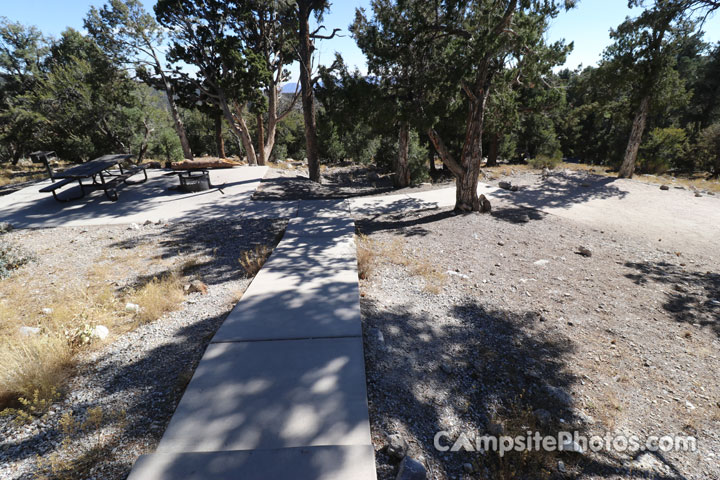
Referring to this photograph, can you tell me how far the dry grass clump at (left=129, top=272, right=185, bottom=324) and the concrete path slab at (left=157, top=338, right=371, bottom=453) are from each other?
133 cm

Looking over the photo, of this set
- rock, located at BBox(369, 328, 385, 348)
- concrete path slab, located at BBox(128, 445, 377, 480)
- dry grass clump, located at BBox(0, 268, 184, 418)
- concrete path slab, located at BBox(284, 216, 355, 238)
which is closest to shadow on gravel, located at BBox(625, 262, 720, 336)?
rock, located at BBox(369, 328, 385, 348)

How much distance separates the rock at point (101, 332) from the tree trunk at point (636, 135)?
62.6 ft

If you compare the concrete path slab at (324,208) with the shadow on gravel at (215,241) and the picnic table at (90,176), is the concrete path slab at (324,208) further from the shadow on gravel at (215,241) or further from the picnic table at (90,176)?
the picnic table at (90,176)

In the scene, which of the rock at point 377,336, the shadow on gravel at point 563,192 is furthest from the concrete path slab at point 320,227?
the shadow on gravel at point 563,192

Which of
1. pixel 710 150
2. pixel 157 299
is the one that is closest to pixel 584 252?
pixel 157 299

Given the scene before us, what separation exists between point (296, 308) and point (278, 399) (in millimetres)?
1466

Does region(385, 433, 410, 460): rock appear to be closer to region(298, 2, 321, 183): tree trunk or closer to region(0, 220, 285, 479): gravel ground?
region(0, 220, 285, 479): gravel ground

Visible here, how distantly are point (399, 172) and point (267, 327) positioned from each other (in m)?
11.3

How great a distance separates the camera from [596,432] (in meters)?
2.65

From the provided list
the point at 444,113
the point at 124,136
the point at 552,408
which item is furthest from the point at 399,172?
the point at 124,136

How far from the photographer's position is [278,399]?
260cm

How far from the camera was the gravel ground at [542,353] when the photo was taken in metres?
2.46

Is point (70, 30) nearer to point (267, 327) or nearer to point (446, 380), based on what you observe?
point (267, 327)

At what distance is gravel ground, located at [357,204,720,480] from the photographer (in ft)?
8.09
